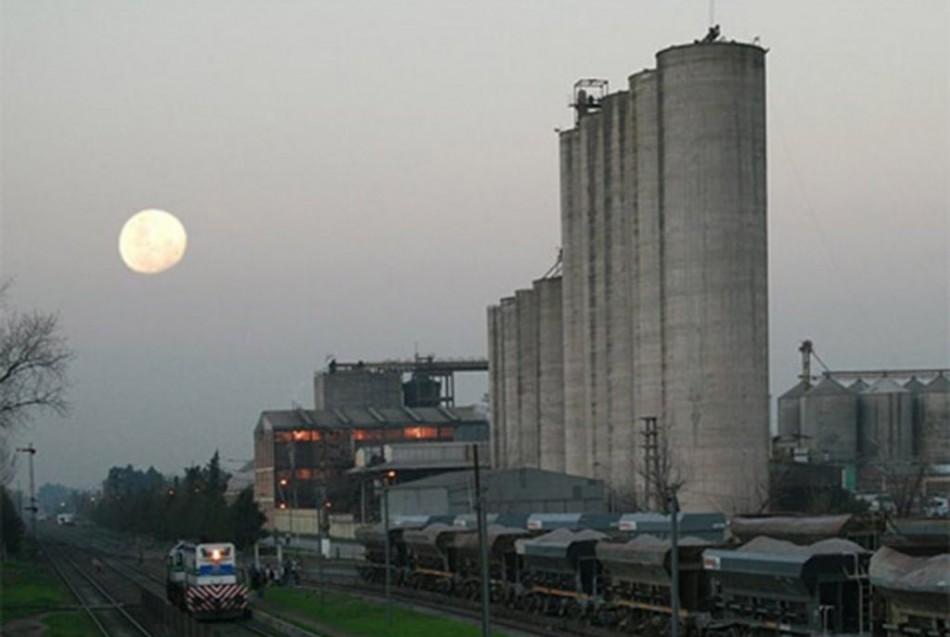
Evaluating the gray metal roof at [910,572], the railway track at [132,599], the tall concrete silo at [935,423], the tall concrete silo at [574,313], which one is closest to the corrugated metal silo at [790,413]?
the tall concrete silo at [935,423]

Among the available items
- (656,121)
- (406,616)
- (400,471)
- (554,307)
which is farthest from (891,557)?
(400,471)

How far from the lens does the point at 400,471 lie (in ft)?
512

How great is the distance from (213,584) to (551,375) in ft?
287

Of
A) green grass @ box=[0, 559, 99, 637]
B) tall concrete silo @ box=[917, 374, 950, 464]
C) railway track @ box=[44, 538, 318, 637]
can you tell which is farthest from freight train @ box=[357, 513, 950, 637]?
tall concrete silo @ box=[917, 374, 950, 464]

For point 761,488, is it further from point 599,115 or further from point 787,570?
point 787,570

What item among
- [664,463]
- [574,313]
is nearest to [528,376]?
[574,313]

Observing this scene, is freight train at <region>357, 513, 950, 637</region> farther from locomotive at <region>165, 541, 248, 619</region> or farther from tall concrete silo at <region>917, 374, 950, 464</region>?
tall concrete silo at <region>917, 374, 950, 464</region>

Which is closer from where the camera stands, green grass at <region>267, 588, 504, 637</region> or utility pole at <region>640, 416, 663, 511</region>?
green grass at <region>267, 588, 504, 637</region>

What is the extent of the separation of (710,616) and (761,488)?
60702 mm

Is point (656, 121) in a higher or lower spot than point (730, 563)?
higher

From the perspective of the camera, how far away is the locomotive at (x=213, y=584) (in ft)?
188

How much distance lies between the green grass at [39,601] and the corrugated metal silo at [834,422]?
98.4 meters

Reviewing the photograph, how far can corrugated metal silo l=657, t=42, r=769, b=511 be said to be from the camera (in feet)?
332

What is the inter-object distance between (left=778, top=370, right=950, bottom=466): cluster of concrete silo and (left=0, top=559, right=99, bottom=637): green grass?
95184mm
